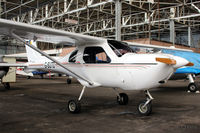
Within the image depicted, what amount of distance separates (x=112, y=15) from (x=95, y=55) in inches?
717

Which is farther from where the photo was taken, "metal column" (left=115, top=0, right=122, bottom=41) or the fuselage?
"metal column" (left=115, top=0, right=122, bottom=41)

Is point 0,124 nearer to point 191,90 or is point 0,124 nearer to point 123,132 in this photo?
point 123,132

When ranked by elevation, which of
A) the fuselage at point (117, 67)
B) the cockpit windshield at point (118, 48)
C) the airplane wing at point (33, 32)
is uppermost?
the airplane wing at point (33, 32)

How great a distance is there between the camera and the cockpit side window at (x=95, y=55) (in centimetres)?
558

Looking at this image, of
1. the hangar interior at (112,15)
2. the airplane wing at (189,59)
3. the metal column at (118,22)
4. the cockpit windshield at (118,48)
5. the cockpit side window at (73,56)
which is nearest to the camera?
the cockpit windshield at (118,48)

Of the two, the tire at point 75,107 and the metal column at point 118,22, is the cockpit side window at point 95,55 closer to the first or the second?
the tire at point 75,107

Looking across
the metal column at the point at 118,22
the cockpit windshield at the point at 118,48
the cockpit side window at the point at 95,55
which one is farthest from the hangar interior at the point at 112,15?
the cockpit windshield at the point at 118,48

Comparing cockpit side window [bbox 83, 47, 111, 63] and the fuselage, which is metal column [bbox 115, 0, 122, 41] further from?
cockpit side window [bbox 83, 47, 111, 63]

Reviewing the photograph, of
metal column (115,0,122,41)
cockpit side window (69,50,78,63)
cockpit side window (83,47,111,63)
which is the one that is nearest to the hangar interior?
metal column (115,0,122,41)

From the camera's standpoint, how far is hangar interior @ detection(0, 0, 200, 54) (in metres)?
19.3

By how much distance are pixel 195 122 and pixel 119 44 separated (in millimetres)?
2781

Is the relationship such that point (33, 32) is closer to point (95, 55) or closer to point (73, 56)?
point (73, 56)

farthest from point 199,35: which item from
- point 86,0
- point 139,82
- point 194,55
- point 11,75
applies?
point 139,82

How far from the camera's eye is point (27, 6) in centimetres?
2022
